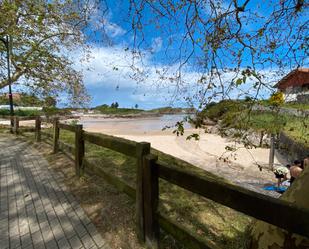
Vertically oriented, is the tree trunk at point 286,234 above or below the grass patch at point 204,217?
above

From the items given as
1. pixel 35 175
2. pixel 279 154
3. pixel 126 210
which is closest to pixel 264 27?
pixel 126 210

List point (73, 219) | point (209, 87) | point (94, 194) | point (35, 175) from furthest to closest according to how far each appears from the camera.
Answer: point (35, 175), point (94, 194), point (73, 219), point (209, 87)

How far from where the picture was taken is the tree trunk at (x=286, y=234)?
5.79ft

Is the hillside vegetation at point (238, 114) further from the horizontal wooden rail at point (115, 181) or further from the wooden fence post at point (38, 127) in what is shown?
the wooden fence post at point (38, 127)

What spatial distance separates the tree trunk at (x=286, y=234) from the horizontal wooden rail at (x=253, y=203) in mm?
257

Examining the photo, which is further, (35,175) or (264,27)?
(35,175)

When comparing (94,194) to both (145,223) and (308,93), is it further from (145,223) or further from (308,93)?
(308,93)

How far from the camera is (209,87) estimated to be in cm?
330

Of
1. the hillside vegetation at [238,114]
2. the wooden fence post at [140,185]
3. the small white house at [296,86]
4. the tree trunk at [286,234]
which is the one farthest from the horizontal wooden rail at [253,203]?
the small white house at [296,86]

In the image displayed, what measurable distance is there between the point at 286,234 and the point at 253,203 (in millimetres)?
337

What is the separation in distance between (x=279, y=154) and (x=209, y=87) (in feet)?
48.5

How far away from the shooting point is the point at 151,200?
9.75ft

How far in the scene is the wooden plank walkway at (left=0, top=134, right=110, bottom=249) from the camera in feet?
10.7

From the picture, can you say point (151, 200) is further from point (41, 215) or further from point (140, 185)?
→ point (41, 215)
